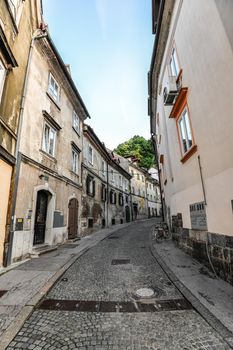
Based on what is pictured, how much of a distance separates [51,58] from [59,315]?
1161cm

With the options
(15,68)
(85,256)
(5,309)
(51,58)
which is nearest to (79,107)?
(51,58)

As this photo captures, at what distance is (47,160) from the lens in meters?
9.30

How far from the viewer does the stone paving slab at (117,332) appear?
8.18 ft

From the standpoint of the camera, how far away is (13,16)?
7.05 m

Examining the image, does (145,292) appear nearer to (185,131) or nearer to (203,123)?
(203,123)

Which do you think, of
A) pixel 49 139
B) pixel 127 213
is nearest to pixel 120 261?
pixel 49 139

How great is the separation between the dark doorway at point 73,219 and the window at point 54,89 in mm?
6205

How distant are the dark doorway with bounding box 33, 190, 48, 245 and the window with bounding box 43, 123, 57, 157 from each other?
7.26 ft

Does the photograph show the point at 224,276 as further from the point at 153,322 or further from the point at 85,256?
the point at 85,256

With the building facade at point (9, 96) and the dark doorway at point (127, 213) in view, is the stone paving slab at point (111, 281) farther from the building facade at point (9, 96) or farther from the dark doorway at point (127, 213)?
the dark doorway at point (127, 213)

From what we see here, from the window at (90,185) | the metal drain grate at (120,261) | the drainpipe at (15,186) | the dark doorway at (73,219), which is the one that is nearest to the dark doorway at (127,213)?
the window at (90,185)

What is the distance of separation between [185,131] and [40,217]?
7369 millimetres

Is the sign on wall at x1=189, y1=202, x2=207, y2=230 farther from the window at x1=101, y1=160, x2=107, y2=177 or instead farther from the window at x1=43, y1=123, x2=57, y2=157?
the window at x1=101, y1=160, x2=107, y2=177

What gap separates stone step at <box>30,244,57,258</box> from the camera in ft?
24.5
